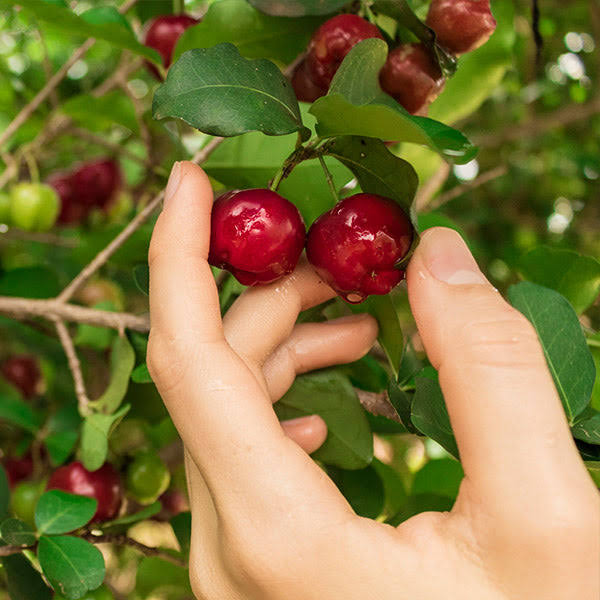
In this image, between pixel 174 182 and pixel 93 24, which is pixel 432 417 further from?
pixel 93 24

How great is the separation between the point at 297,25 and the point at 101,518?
723 millimetres

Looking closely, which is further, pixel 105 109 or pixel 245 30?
pixel 105 109

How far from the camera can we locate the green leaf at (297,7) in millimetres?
760

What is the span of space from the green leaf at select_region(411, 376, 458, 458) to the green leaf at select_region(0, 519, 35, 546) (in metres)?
0.47

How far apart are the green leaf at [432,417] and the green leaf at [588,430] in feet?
0.38

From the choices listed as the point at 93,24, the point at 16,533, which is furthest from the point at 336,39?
the point at 16,533

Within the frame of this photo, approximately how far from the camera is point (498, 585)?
47 centimetres

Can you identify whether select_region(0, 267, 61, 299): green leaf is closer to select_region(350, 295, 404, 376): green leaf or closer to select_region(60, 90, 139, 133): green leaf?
select_region(60, 90, 139, 133): green leaf

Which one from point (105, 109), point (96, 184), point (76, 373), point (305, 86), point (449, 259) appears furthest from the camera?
point (96, 184)

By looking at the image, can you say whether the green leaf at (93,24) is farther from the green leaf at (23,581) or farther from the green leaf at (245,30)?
the green leaf at (23,581)

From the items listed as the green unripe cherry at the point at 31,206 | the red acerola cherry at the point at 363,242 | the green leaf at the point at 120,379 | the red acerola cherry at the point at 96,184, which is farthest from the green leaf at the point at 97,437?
the red acerola cherry at the point at 96,184

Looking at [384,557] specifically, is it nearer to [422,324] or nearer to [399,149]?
[422,324]

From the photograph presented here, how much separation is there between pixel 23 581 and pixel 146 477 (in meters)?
0.24

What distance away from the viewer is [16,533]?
0.72 m
